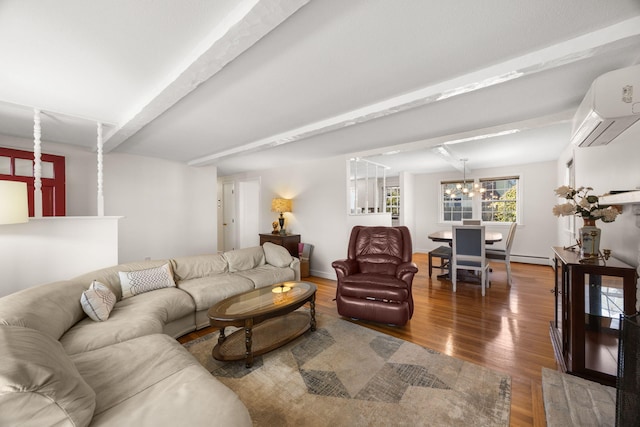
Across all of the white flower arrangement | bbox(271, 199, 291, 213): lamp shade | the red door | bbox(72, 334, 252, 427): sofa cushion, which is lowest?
bbox(72, 334, 252, 427): sofa cushion

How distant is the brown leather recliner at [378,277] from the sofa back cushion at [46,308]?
2.39 m

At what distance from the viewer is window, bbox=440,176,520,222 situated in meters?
6.31

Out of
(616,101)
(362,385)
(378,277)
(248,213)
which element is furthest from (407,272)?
(248,213)

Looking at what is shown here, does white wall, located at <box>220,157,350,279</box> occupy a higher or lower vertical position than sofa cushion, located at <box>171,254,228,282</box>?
higher

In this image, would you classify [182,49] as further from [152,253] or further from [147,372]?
[152,253]

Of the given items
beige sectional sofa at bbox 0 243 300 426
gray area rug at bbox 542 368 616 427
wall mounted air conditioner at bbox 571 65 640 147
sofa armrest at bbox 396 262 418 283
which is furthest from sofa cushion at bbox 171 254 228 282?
wall mounted air conditioner at bbox 571 65 640 147

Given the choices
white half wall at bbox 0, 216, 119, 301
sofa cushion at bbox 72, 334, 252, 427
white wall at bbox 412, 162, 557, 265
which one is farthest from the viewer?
white wall at bbox 412, 162, 557, 265

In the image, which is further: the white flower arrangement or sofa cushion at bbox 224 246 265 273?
sofa cushion at bbox 224 246 265 273

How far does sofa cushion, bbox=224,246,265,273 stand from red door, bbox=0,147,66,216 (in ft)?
9.28

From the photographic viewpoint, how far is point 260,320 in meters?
2.14

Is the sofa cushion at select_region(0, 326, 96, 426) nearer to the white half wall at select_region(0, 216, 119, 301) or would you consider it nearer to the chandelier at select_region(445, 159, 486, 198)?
the white half wall at select_region(0, 216, 119, 301)

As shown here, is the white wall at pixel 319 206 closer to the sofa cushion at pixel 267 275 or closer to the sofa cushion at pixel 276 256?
the sofa cushion at pixel 276 256

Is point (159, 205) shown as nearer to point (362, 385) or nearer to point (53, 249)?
point (53, 249)

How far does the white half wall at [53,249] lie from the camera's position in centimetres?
254
